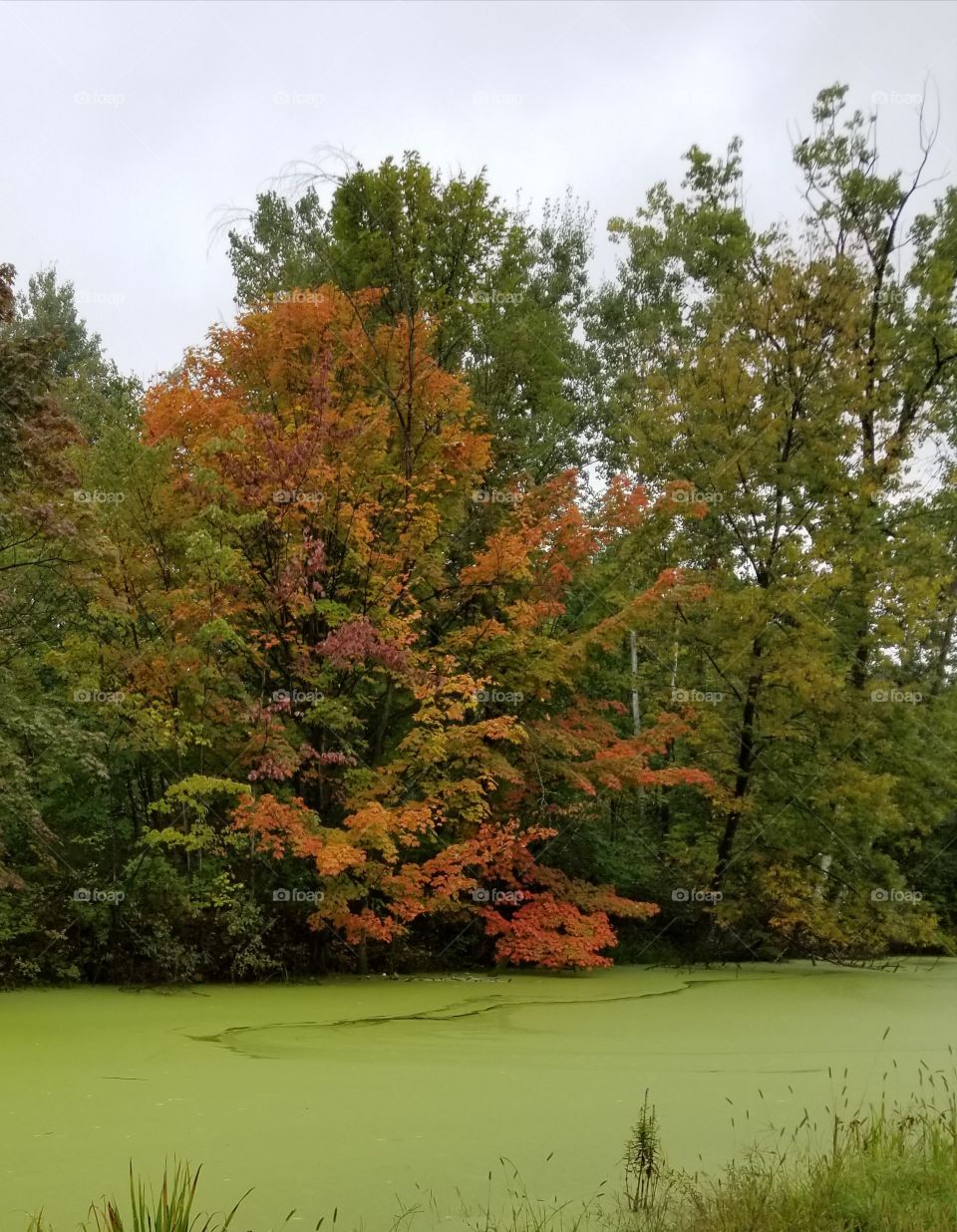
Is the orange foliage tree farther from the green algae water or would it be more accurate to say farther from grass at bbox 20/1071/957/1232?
grass at bbox 20/1071/957/1232

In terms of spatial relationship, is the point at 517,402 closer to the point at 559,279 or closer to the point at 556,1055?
the point at 559,279

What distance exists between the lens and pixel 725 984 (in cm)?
1162

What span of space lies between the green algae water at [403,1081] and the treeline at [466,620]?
1.50 m

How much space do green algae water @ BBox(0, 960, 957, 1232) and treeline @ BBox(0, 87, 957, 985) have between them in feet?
4.93

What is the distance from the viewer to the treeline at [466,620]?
1092cm

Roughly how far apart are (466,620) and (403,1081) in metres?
7.83

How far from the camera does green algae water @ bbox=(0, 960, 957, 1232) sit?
429 centimetres

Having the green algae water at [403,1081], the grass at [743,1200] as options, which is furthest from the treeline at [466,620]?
the grass at [743,1200]

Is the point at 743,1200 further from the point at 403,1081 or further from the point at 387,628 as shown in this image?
the point at 387,628

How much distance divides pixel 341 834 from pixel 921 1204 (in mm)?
7660

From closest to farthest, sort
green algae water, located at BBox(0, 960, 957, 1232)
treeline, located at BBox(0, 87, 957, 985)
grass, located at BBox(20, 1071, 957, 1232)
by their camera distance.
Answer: grass, located at BBox(20, 1071, 957, 1232) → green algae water, located at BBox(0, 960, 957, 1232) → treeline, located at BBox(0, 87, 957, 985)

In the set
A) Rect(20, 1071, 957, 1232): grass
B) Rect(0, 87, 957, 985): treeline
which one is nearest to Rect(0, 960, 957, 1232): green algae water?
Rect(20, 1071, 957, 1232): grass

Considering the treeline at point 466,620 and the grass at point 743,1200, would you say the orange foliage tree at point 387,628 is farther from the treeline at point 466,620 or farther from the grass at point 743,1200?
the grass at point 743,1200

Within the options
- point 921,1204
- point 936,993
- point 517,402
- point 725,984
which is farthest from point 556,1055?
point 517,402
